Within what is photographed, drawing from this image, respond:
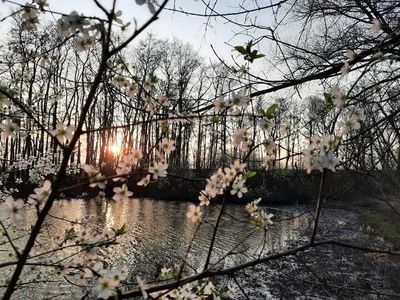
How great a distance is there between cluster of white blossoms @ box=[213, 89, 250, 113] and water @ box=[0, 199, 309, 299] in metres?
3.01

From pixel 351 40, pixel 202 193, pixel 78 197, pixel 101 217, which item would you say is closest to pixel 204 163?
pixel 78 197

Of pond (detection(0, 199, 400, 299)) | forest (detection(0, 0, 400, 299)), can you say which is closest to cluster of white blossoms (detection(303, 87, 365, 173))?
forest (detection(0, 0, 400, 299))

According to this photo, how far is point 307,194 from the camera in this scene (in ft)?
68.6

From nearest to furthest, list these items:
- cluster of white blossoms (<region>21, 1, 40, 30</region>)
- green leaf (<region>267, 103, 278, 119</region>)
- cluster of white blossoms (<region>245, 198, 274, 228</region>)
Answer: cluster of white blossoms (<region>21, 1, 40, 30</region>) < green leaf (<region>267, 103, 278, 119</region>) < cluster of white blossoms (<region>245, 198, 274, 228</region>)

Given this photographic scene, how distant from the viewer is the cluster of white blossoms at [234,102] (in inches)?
66.7

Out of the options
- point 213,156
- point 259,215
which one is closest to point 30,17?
point 259,215

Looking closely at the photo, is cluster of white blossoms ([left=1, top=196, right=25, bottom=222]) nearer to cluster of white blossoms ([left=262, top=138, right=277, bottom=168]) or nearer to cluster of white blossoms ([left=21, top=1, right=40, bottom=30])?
cluster of white blossoms ([left=21, top=1, right=40, bottom=30])

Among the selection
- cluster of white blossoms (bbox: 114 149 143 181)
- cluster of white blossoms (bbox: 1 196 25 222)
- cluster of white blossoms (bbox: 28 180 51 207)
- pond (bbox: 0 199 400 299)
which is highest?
cluster of white blossoms (bbox: 114 149 143 181)

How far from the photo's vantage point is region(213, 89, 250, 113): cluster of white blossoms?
1694 mm

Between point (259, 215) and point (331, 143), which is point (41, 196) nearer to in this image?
point (331, 143)

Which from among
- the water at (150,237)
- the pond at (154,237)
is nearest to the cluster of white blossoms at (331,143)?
the pond at (154,237)

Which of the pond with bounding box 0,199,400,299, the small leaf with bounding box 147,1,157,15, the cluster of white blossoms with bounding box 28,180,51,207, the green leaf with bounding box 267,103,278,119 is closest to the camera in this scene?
the small leaf with bounding box 147,1,157,15

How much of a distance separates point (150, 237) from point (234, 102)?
9.10 meters

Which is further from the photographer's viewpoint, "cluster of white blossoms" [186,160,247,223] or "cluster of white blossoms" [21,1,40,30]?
"cluster of white blossoms" [186,160,247,223]
